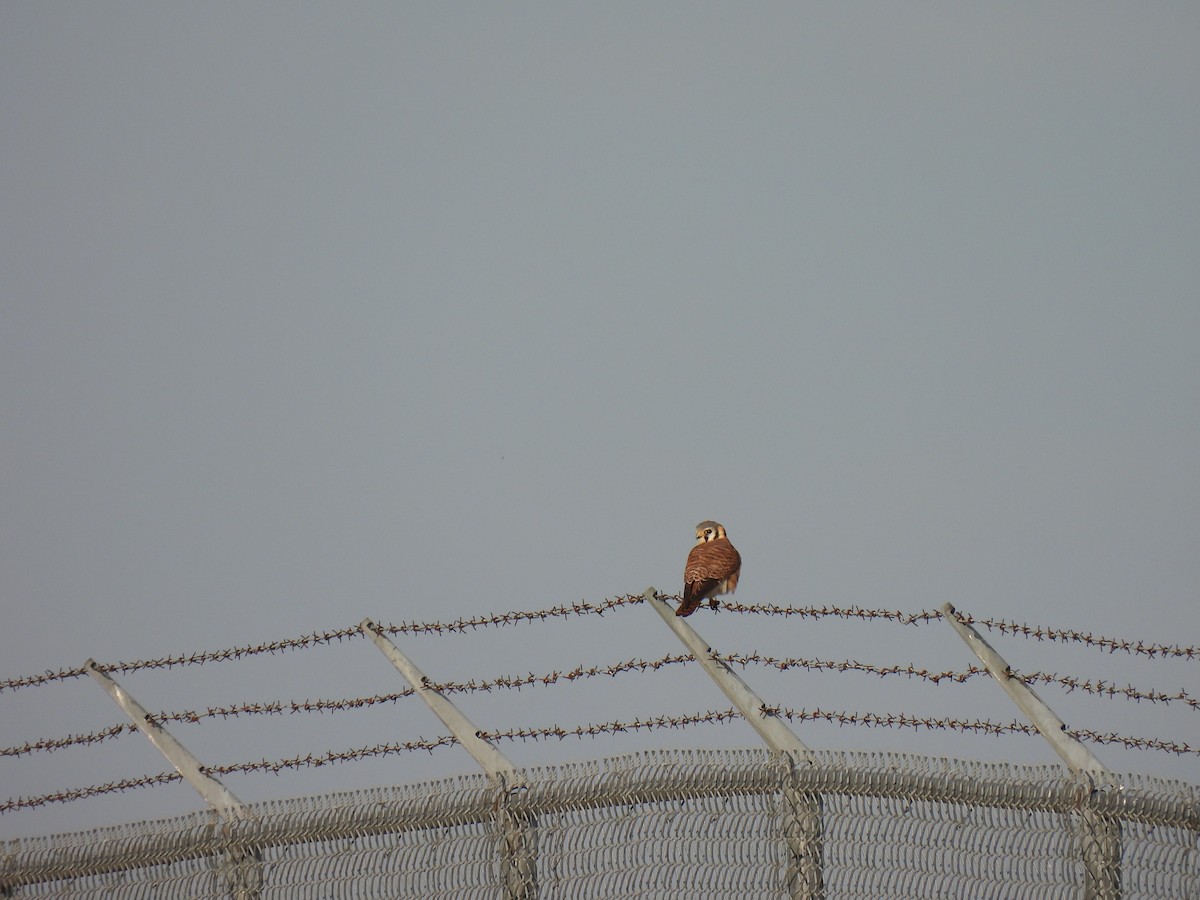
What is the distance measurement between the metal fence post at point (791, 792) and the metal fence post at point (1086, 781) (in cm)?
91

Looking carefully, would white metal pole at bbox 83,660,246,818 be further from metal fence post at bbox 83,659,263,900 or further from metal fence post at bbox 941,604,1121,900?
metal fence post at bbox 941,604,1121,900

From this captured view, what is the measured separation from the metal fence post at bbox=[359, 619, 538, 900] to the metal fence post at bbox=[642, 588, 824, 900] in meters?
0.97

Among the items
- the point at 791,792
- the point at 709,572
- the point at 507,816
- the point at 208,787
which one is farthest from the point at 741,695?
the point at 709,572

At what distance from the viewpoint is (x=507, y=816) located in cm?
714

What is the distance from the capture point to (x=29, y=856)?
848 cm

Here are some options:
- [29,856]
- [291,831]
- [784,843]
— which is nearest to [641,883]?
[784,843]

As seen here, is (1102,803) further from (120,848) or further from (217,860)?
(120,848)

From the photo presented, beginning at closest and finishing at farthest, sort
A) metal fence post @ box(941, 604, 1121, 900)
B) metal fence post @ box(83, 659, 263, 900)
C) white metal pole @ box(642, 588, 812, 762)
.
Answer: metal fence post @ box(941, 604, 1121, 900) → white metal pole @ box(642, 588, 812, 762) → metal fence post @ box(83, 659, 263, 900)

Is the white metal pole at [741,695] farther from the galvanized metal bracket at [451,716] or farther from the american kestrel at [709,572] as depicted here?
the american kestrel at [709,572]

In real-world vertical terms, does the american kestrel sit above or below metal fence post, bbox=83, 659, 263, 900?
above

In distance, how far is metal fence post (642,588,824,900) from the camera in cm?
654

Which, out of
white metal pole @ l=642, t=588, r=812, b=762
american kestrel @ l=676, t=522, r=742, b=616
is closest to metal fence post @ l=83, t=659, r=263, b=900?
white metal pole @ l=642, t=588, r=812, b=762

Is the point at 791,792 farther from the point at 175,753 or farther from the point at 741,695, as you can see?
the point at 175,753

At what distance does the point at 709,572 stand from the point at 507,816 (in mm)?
5445
